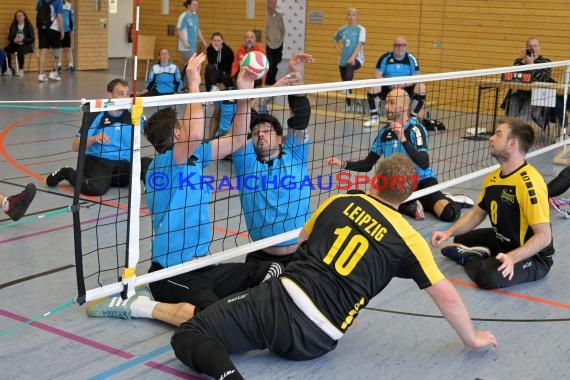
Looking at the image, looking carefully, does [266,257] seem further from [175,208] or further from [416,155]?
[416,155]

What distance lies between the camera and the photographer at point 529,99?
11391mm

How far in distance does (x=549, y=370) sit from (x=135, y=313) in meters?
2.31

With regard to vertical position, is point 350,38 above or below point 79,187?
above

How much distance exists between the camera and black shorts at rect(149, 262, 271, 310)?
14.5 ft

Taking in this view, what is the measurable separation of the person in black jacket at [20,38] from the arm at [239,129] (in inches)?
547

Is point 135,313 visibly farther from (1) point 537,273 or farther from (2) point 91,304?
(1) point 537,273

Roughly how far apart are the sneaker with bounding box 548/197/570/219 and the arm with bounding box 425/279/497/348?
139 inches

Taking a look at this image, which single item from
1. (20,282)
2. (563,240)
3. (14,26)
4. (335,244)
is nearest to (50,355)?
(20,282)

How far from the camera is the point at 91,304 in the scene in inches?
180

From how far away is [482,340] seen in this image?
4.02 m

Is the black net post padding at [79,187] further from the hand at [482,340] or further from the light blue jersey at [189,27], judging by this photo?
the light blue jersey at [189,27]

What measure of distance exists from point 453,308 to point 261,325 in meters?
0.97

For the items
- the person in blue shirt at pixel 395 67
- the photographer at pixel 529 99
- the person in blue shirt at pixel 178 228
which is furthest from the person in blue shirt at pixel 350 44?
the person in blue shirt at pixel 178 228

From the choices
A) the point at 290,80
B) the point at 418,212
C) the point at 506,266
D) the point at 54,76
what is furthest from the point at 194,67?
the point at 54,76
